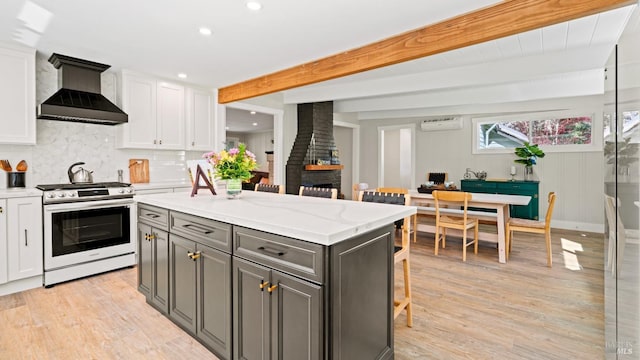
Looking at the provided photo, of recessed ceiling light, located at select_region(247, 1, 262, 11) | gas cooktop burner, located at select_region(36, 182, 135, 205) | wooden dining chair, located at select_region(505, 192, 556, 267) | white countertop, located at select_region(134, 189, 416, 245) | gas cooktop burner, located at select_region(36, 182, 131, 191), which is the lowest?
wooden dining chair, located at select_region(505, 192, 556, 267)

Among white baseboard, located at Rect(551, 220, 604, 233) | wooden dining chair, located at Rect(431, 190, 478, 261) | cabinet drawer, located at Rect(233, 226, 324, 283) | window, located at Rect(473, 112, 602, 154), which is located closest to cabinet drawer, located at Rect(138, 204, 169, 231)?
cabinet drawer, located at Rect(233, 226, 324, 283)

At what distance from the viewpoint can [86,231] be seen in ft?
10.8

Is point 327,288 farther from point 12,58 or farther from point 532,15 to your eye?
point 12,58

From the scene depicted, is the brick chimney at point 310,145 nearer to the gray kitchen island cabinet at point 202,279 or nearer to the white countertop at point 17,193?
the white countertop at point 17,193

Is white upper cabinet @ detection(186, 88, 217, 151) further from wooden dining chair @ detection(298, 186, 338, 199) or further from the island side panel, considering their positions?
the island side panel

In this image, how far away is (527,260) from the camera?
391 cm

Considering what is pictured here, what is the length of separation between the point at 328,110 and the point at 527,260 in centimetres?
441

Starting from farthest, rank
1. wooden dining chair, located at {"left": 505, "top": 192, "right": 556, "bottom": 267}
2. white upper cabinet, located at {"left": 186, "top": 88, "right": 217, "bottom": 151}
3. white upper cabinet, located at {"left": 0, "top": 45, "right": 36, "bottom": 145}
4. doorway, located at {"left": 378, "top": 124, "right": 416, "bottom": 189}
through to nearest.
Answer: doorway, located at {"left": 378, "top": 124, "right": 416, "bottom": 189} → white upper cabinet, located at {"left": 186, "top": 88, "right": 217, "bottom": 151} → wooden dining chair, located at {"left": 505, "top": 192, "right": 556, "bottom": 267} → white upper cabinet, located at {"left": 0, "top": 45, "right": 36, "bottom": 145}

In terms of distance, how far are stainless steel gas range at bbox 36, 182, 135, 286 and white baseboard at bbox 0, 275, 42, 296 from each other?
104 mm

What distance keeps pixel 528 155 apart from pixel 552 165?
60 cm

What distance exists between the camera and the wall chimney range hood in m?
3.31

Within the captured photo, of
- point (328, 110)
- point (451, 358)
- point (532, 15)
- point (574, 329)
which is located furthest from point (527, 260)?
point (328, 110)

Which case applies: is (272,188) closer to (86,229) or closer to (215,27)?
(215,27)

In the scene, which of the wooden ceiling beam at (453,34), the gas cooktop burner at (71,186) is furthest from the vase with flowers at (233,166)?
the gas cooktop burner at (71,186)
